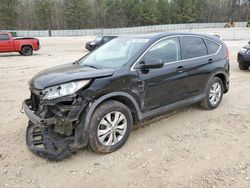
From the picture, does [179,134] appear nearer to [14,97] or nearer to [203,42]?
[203,42]

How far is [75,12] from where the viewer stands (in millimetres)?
64250

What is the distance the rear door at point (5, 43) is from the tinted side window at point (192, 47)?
48.4ft

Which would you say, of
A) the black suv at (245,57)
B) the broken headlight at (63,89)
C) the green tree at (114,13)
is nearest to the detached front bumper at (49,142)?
the broken headlight at (63,89)

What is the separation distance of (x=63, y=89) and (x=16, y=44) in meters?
15.2

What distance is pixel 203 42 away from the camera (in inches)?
200

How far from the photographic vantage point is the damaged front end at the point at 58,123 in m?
3.28

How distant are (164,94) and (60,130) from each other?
5.82ft

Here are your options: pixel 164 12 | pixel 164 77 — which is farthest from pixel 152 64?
pixel 164 12

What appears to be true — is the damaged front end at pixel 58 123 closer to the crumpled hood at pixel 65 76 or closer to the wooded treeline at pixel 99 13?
the crumpled hood at pixel 65 76

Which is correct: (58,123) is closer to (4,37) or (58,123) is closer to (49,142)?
(49,142)

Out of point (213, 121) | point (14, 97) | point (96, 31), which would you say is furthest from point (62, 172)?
point (96, 31)

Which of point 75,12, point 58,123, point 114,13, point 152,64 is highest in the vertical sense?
point 114,13

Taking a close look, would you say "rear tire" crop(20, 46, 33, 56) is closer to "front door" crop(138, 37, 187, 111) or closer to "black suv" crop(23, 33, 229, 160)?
"black suv" crop(23, 33, 229, 160)

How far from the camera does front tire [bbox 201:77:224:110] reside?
512 centimetres
